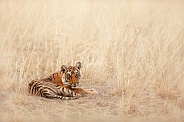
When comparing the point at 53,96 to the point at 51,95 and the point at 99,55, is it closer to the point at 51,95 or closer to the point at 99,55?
the point at 51,95

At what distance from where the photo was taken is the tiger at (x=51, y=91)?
13.7 feet

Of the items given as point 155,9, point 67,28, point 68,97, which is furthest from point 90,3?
point 68,97

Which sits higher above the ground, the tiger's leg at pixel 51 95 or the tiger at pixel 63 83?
the tiger at pixel 63 83

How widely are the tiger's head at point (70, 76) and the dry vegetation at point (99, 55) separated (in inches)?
2.7

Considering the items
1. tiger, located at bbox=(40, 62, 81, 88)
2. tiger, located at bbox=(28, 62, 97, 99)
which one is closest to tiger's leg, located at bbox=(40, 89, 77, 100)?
tiger, located at bbox=(28, 62, 97, 99)

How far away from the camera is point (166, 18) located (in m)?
4.39

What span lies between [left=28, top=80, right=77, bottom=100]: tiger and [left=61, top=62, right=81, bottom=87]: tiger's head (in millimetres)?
73

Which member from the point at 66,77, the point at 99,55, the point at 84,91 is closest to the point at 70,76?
the point at 66,77

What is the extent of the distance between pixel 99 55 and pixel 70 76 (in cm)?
37

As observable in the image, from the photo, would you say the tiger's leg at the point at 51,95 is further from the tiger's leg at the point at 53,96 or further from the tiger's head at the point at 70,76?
the tiger's head at the point at 70,76

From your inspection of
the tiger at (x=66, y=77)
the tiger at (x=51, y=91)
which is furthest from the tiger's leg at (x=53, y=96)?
the tiger at (x=66, y=77)

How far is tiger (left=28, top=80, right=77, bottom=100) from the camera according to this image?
4164mm

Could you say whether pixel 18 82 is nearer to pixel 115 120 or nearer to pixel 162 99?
pixel 115 120

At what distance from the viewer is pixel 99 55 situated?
4.34 metres
